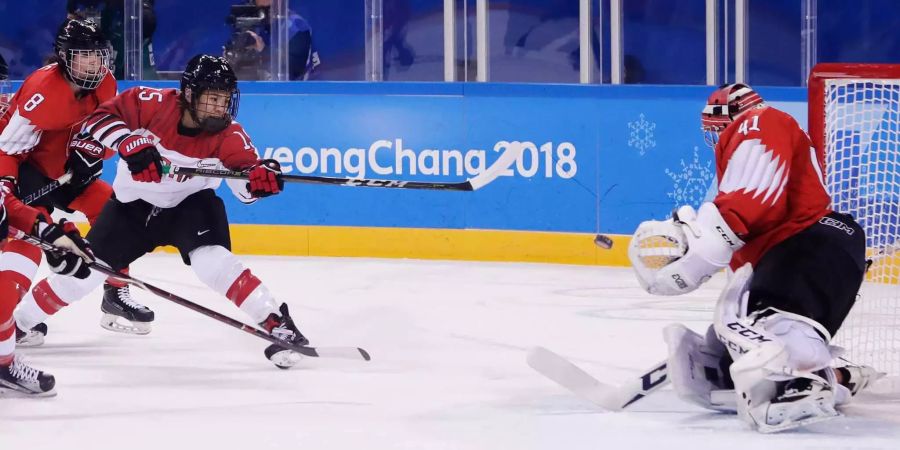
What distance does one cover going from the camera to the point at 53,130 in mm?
4023

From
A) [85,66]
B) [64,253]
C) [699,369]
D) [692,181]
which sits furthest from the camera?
[692,181]

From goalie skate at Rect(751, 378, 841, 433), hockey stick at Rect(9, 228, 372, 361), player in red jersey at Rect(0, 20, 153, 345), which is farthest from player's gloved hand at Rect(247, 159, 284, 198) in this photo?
goalie skate at Rect(751, 378, 841, 433)

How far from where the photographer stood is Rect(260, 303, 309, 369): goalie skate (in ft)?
A: 12.9

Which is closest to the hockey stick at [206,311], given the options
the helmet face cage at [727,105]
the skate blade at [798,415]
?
the helmet face cage at [727,105]

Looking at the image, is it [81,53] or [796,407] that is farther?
[81,53]

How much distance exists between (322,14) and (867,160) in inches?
201

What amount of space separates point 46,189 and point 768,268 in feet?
6.81

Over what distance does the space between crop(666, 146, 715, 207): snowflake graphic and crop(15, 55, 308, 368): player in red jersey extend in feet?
8.09

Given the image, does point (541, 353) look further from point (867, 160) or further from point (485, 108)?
point (485, 108)

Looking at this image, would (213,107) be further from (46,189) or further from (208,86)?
(46,189)

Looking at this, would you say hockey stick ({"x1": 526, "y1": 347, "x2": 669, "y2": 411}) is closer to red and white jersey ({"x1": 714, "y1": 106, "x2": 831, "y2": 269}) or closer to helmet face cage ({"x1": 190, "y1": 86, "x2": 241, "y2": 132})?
red and white jersey ({"x1": 714, "y1": 106, "x2": 831, "y2": 269})

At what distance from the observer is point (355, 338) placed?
454 centimetres

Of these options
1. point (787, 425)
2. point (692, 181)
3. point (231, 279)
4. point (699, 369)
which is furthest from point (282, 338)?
point (692, 181)

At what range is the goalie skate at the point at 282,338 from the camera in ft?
12.9
